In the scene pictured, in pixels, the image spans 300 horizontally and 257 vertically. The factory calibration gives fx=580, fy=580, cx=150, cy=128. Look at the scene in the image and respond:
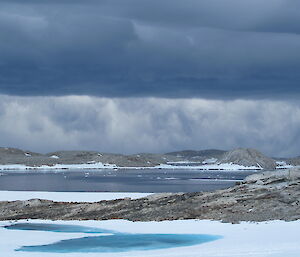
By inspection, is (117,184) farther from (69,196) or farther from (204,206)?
(204,206)

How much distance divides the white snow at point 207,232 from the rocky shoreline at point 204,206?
1.88 m

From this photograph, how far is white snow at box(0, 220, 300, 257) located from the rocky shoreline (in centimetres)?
188

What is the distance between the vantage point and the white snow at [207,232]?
75.6ft

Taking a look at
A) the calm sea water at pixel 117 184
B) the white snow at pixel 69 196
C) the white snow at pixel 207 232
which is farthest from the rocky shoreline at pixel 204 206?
the calm sea water at pixel 117 184

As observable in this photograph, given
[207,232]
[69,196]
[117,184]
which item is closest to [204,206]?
[207,232]

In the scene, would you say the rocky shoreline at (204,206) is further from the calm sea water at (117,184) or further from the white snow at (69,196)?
the calm sea water at (117,184)

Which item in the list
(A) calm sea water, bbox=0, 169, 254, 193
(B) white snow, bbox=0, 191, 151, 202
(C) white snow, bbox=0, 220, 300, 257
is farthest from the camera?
(A) calm sea water, bbox=0, 169, 254, 193

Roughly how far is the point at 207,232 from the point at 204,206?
725 cm

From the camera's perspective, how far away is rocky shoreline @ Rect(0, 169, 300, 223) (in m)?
33.2

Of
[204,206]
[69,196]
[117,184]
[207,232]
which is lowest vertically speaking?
[207,232]

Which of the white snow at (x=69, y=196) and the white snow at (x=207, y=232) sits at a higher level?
the white snow at (x=69, y=196)

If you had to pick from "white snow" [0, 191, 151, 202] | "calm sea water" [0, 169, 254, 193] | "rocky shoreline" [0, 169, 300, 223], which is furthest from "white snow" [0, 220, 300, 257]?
"calm sea water" [0, 169, 254, 193]

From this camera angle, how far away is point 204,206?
3612cm

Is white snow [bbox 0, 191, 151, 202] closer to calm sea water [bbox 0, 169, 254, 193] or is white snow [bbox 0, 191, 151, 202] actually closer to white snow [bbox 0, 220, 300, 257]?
white snow [bbox 0, 220, 300, 257]
